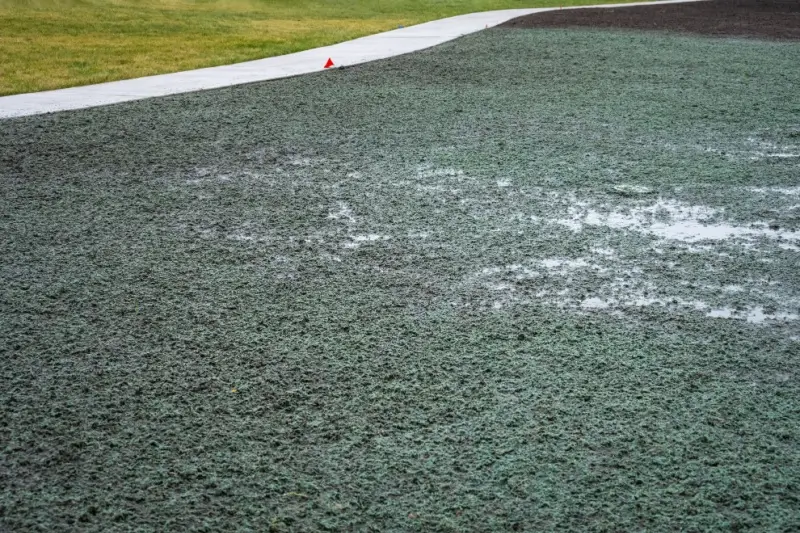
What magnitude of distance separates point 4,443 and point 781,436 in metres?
2.09

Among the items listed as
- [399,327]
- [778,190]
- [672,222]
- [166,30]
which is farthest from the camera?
[166,30]

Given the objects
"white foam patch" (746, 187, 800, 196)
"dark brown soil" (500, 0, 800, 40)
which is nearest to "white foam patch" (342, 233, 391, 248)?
"white foam patch" (746, 187, 800, 196)

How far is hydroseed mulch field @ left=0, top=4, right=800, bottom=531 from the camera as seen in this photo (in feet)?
6.78

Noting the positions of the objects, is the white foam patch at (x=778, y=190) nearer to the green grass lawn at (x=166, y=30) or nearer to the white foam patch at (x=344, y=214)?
the white foam patch at (x=344, y=214)

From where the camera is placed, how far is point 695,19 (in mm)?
13406

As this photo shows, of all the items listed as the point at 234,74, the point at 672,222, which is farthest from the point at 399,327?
the point at 234,74

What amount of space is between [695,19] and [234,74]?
849 centimetres

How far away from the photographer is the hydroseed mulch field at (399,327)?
207cm

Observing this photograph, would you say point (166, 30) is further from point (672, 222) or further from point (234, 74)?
point (672, 222)

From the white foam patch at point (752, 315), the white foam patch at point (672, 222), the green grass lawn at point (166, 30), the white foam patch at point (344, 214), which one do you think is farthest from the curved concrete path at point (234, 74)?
the white foam patch at point (752, 315)

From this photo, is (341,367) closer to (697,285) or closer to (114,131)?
(697,285)

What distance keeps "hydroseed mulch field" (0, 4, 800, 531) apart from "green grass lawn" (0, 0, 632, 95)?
9.30 ft

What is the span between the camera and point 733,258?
11.9 feet

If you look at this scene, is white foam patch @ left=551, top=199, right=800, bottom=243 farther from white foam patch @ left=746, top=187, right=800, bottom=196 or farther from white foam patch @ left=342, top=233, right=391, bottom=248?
white foam patch @ left=342, top=233, right=391, bottom=248
